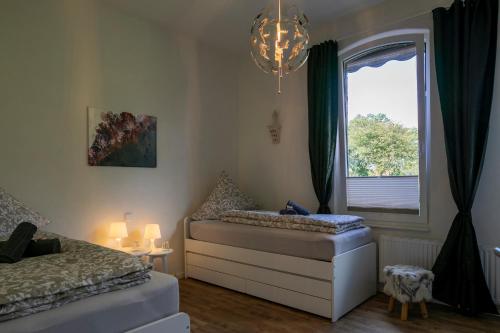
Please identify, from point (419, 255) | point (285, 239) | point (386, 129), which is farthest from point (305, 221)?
point (386, 129)

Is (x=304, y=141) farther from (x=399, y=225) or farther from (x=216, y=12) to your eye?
(x=216, y=12)

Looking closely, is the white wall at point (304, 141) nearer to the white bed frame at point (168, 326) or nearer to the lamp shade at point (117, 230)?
the lamp shade at point (117, 230)

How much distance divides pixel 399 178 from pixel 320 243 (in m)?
1.18

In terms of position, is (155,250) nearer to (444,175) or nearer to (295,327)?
(295,327)

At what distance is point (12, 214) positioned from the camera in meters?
2.52

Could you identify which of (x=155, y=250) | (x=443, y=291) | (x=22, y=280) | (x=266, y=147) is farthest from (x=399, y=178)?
(x=22, y=280)

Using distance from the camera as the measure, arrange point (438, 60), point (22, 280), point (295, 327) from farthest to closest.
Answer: point (438, 60), point (295, 327), point (22, 280)

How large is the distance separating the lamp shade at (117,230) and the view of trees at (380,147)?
238 centimetres

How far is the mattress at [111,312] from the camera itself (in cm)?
128

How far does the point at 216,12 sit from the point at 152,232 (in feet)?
7.57

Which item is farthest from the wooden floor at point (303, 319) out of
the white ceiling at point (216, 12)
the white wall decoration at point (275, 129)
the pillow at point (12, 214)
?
the white ceiling at point (216, 12)

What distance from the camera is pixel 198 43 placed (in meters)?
4.23

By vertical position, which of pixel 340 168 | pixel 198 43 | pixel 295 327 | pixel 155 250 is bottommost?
pixel 295 327

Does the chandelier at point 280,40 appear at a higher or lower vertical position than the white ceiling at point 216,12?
lower
